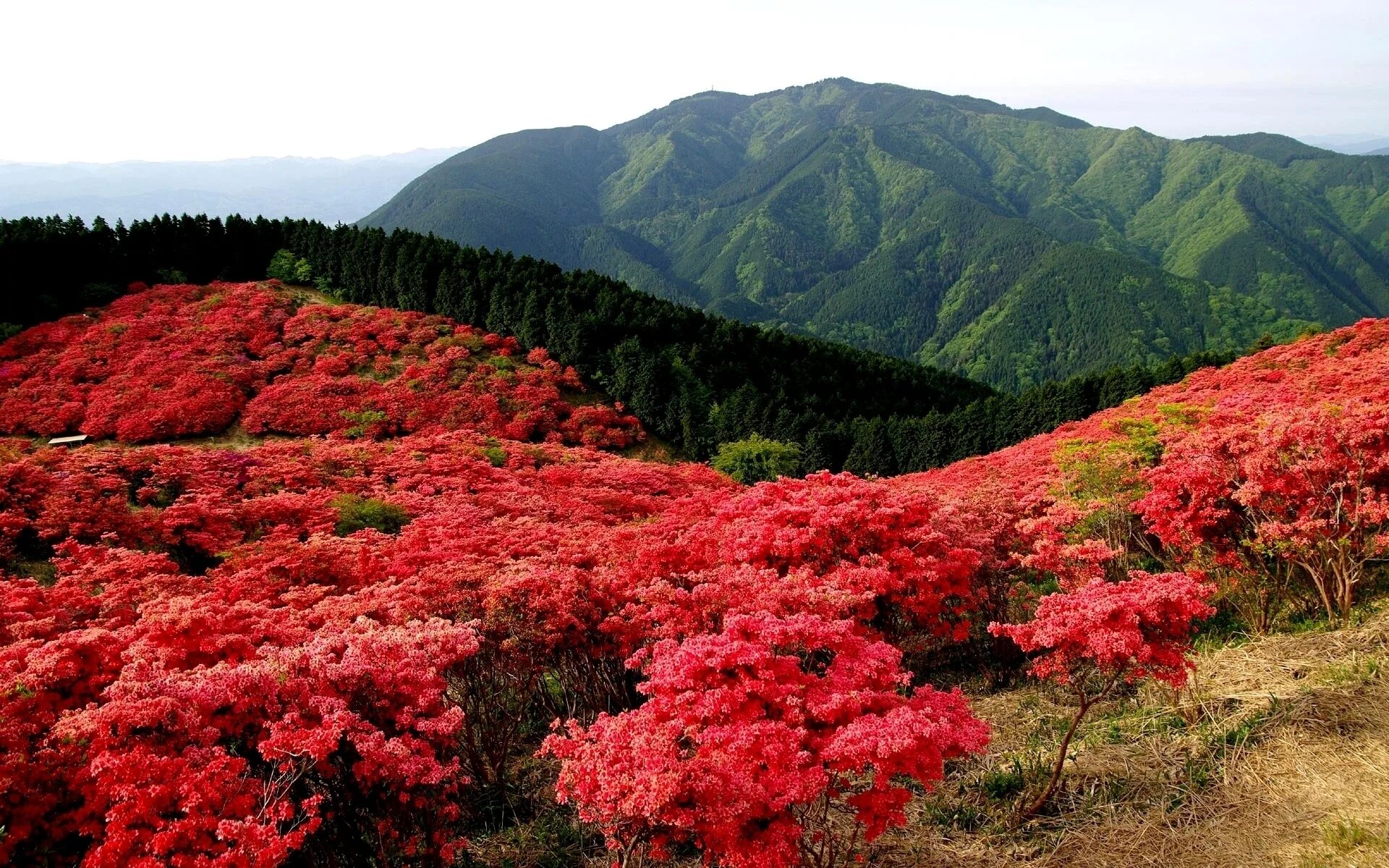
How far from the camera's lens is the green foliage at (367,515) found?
14.0m

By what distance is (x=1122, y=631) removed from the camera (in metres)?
5.64

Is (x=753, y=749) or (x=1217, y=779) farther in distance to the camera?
(x=1217, y=779)

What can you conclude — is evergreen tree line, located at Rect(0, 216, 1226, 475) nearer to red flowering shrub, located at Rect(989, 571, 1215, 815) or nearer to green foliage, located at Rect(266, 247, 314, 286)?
green foliage, located at Rect(266, 247, 314, 286)

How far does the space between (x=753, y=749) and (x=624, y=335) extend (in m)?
31.5

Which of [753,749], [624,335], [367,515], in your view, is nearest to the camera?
[753,749]

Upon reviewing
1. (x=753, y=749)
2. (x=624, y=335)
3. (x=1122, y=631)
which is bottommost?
(x=753, y=749)

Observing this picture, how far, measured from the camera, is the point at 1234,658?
7.64 meters

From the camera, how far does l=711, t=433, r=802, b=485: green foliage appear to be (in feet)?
98.9

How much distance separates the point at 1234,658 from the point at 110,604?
41.3 ft

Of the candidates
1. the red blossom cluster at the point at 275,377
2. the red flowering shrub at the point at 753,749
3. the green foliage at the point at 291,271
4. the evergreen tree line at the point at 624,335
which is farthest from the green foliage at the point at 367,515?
the green foliage at the point at 291,271

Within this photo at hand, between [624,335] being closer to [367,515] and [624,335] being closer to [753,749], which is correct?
[367,515]

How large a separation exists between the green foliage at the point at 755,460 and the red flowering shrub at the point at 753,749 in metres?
24.1

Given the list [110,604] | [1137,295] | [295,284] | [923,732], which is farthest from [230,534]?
[1137,295]

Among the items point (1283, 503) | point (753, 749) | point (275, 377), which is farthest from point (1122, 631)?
point (275, 377)
